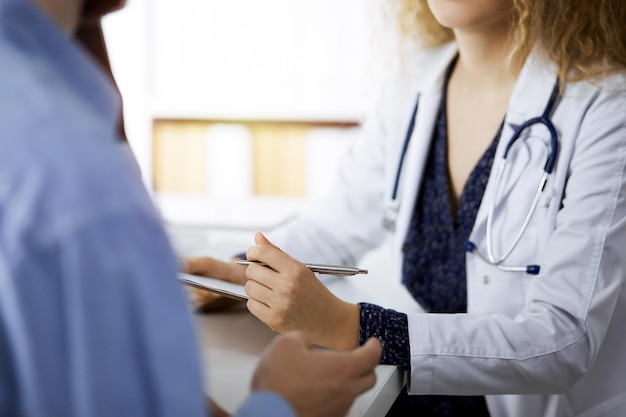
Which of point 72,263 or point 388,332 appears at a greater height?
point 72,263

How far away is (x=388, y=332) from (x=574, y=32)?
59 centimetres

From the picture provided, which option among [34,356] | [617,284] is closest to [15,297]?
[34,356]

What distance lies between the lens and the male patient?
1.51 feet

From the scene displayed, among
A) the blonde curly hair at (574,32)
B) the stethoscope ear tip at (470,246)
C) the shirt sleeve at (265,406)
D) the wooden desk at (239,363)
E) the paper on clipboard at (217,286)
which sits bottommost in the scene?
the wooden desk at (239,363)

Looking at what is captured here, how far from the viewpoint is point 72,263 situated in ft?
1.51

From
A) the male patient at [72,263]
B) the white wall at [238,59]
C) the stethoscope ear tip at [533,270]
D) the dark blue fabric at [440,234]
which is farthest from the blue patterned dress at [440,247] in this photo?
the white wall at [238,59]

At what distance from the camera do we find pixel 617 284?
42.4 inches

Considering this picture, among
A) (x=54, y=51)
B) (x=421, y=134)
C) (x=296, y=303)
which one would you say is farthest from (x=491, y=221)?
(x=54, y=51)

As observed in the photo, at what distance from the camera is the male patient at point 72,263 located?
461 mm

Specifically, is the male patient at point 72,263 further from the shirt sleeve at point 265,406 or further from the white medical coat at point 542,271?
the white medical coat at point 542,271

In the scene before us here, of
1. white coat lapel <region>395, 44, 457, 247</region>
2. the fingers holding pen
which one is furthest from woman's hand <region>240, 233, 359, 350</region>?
white coat lapel <region>395, 44, 457, 247</region>

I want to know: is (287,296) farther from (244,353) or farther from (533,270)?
(533,270)

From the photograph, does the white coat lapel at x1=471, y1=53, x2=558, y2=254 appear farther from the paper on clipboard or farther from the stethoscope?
the paper on clipboard

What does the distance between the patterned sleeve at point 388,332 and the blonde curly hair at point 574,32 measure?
49cm
